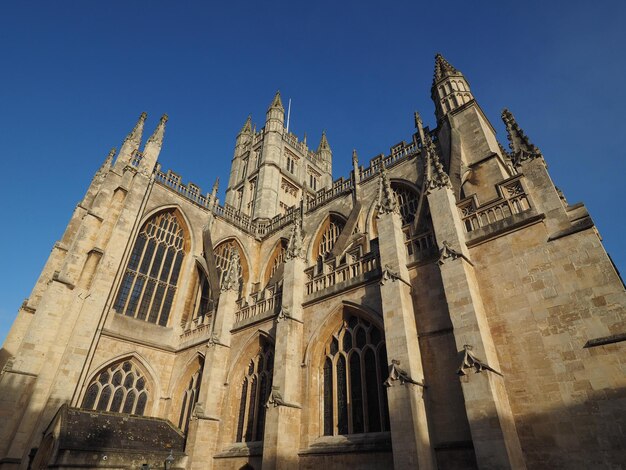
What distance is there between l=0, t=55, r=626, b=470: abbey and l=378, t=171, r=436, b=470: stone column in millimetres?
45

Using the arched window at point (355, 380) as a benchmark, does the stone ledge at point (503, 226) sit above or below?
above

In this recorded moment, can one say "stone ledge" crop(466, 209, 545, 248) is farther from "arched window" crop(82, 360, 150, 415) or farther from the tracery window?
"arched window" crop(82, 360, 150, 415)

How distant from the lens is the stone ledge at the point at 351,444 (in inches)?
337

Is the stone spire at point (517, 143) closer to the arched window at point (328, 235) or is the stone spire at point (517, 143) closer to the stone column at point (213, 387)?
the arched window at point (328, 235)

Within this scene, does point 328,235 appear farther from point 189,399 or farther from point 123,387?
point 123,387

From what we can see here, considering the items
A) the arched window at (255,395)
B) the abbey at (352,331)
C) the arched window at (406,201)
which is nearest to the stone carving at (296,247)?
the abbey at (352,331)

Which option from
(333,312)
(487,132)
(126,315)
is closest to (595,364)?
(333,312)

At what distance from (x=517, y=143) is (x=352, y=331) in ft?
23.3

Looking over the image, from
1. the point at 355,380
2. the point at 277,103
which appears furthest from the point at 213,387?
the point at 277,103

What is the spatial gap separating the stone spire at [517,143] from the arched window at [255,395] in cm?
1007

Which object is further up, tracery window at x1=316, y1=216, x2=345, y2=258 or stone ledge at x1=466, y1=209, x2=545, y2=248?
tracery window at x1=316, y1=216, x2=345, y2=258

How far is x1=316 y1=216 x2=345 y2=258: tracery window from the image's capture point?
19823 millimetres

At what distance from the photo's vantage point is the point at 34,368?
12.4 m

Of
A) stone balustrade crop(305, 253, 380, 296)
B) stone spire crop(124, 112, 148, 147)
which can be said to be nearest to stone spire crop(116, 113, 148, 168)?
stone spire crop(124, 112, 148, 147)
